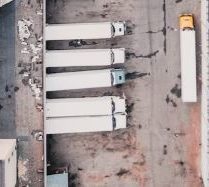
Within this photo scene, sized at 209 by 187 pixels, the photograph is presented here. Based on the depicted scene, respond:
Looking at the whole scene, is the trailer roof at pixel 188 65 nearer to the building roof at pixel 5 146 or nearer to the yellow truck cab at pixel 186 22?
the yellow truck cab at pixel 186 22

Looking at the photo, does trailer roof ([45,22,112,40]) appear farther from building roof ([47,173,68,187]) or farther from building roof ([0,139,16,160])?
building roof ([47,173,68,187])

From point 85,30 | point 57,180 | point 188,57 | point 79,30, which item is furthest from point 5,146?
point 188,57

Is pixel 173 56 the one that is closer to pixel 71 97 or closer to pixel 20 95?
pixel 71 97

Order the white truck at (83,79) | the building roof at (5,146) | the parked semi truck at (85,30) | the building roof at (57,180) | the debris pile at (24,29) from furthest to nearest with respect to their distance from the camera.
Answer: the building roof at (57,180)
the white truck at (83,79)
the parked semi truck at (85,30)
the debris pile at (24,29)
the building roof at (5,146)

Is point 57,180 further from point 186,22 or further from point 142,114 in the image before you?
point 186,22

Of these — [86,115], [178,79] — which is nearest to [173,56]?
[178,79]

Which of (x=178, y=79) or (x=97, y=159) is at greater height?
(x=178, y=79)

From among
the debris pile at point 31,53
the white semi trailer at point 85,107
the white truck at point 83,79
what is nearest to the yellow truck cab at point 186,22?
the white truck at point 83,79
